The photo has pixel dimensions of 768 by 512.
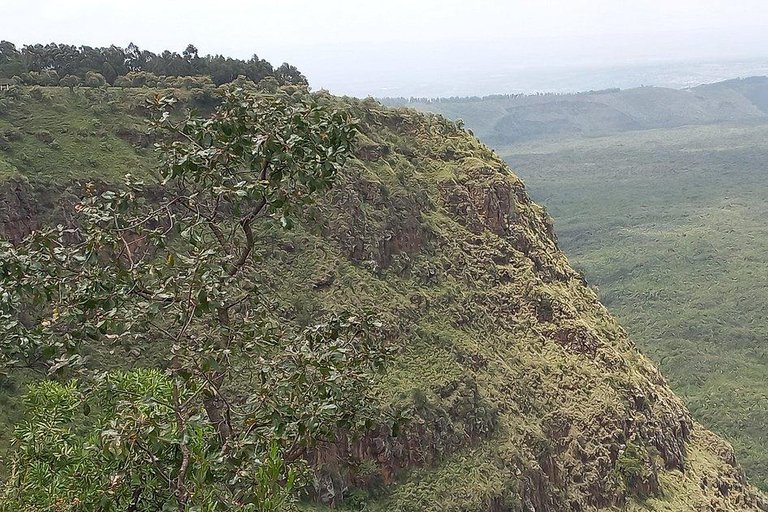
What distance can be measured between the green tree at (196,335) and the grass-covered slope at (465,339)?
11996 millimetres

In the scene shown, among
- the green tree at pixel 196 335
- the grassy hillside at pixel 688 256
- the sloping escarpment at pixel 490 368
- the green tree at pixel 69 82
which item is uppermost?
the green tree at pixel 69 82

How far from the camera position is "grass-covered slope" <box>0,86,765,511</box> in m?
19.6

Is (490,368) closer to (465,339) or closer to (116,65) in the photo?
(465,339)

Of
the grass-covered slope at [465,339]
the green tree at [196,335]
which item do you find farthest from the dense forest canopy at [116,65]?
the green tree at [196,335]

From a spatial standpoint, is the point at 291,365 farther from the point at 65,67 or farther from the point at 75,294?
the point at 65,67

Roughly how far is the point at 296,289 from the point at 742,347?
1813 inches

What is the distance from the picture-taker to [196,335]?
215 inches

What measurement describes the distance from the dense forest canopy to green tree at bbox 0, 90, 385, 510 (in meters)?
24.6

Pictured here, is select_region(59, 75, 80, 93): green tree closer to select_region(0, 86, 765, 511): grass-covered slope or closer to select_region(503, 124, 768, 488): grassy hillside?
select_region(0, 86, 765, 511): grass-covered slope

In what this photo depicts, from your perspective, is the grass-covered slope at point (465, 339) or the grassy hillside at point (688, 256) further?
the grassy hillside at point (688, 256)

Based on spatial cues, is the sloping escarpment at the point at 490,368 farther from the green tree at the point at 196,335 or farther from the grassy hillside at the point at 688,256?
the grassy hillside at the point at 688,256

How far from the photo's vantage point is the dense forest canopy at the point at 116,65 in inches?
1115

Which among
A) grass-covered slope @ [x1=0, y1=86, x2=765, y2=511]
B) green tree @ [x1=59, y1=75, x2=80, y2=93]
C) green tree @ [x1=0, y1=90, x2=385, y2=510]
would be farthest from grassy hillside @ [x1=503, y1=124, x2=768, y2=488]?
green tree @ [x1=0, y1=90, x2=385, y2=510]

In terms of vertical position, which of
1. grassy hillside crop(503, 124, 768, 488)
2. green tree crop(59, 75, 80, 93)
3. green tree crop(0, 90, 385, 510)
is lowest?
grassy hillside crop(503, 124, 768, 488)
